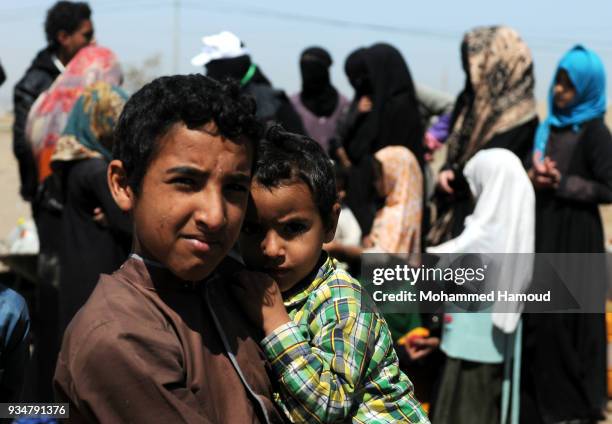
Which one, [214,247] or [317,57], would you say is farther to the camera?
[317,57]

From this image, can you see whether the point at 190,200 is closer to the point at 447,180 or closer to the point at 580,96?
the point at 447,180

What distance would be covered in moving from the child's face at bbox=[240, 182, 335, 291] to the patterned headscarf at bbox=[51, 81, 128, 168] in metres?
2.33

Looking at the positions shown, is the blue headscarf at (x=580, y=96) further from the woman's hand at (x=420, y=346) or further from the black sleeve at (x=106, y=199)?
the black sleeve at (x=106, y=199)

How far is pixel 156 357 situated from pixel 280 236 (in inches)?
20.5

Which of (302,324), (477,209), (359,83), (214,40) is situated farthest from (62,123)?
(302,324)

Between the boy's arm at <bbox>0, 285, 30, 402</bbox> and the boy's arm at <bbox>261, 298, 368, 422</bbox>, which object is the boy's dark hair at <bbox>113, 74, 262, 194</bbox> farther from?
the boy's arm at <bbox>0, 285, 30, 402</bbox>

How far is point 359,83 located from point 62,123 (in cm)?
186

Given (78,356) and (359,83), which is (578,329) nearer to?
(359,83)

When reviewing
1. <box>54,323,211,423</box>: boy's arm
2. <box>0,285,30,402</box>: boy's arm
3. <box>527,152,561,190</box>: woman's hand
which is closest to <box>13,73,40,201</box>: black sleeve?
<box>527,152,561,190</box>: woman's hand

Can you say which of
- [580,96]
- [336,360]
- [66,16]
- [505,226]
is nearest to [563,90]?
[580,96]

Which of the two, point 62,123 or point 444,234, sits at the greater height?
point 62,123

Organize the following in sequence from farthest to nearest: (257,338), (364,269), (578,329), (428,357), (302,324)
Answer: (578,329)
(428,357)
(364,269)
(302,324)
(257,338)

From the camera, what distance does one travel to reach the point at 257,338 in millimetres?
1691

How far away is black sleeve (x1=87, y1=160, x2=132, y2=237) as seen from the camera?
13.1ft
